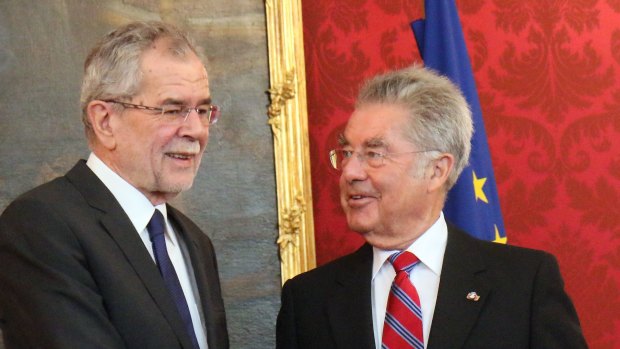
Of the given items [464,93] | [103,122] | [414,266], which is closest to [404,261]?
[414,266]

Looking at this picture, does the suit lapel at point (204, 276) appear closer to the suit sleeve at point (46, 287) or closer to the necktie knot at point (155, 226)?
the necktie knot at point (155, 226)

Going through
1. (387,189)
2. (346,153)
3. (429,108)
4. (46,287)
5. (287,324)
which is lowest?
(287,324)

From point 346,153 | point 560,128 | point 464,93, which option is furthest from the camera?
point 560,128

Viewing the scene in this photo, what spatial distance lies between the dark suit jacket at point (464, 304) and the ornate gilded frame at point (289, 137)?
809mm

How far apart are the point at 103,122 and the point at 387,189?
0.79m

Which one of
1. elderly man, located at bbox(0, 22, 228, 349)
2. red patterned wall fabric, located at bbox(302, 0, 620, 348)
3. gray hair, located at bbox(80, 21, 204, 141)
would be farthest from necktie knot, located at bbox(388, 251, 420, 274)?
red patterned wall fabric, located at bbox(302, 0, 620, 348)

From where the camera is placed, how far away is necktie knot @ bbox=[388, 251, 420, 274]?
103 inches

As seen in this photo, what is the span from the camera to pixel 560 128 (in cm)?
399

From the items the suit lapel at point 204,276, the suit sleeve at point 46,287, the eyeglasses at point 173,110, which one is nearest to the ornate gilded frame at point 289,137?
the suit lapel at point 204,276

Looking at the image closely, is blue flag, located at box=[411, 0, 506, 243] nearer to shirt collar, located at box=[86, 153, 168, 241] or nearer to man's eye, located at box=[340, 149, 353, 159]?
man's eye, located at box=[340, 149, 353, 159]

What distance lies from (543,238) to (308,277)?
5.01 ft

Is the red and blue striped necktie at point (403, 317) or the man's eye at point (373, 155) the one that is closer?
the red and blue striped necktie at point (403, 317)

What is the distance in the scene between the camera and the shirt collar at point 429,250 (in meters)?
2.63

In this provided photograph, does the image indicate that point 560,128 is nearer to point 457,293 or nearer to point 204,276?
point 457,293
